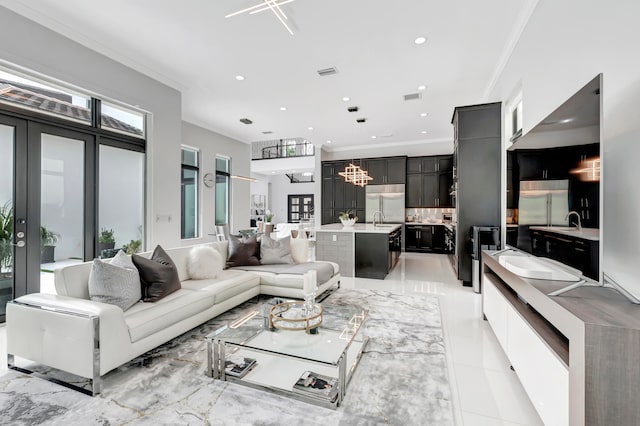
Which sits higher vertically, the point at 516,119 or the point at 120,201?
the point at 516,119

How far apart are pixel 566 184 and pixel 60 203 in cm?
495

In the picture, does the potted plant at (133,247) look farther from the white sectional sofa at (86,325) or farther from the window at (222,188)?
the window at (222,188)

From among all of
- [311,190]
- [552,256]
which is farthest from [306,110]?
[311,190]

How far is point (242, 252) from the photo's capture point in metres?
3.90

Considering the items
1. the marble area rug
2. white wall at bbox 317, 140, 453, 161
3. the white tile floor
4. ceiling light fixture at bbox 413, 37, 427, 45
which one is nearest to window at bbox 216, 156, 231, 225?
white wall at bbox 317, 140, 453, 161

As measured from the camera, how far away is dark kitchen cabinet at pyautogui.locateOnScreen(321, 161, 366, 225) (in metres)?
8.98

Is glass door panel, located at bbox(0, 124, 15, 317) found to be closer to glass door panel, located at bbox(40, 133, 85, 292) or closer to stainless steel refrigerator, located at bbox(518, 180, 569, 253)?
glass door panel, located at bbox(40, 133, 85, 292)

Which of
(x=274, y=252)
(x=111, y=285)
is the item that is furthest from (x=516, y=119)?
(x=111, y=285)

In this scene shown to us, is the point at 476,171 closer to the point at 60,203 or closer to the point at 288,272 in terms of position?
the point at 288,272

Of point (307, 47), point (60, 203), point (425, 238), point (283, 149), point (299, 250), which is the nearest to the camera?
point (60, 203)

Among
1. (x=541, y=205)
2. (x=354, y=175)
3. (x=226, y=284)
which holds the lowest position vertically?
(x=226, y=284)

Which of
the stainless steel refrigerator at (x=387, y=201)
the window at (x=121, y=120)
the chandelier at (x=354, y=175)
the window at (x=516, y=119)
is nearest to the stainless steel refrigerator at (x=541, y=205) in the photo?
the window at (x=516, y=119)

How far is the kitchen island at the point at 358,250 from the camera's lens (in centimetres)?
507

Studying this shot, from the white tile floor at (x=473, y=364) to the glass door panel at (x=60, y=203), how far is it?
1.11 feet
